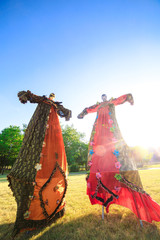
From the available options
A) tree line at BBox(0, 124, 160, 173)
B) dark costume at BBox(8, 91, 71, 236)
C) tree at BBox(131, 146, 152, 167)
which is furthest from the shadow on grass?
tree at BBox(131, 146, 152, 167)

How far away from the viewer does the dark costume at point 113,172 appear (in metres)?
2.27

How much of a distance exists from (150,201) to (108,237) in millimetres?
1099

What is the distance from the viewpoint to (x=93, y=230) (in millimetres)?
2154

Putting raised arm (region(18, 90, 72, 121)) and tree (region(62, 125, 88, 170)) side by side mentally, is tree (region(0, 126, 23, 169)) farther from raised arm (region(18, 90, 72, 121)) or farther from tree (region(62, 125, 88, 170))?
raised arm (region(18, 90, 72, 121))

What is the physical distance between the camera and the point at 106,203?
8.29 feet

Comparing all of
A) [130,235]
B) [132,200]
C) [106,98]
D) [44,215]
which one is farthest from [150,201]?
[106,98]

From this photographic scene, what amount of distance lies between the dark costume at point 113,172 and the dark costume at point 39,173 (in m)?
0.91

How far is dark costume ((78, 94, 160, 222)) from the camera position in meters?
2.27

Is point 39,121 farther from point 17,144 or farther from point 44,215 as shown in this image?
point 17,144

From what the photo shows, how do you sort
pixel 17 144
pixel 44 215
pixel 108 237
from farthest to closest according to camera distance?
pixel 17 144, pixel 44 215, pixel 108 237

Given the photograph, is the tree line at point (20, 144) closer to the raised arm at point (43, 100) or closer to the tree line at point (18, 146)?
the tree line at point (18, 146)

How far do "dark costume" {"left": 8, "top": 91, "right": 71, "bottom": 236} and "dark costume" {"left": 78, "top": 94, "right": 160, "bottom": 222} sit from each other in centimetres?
91

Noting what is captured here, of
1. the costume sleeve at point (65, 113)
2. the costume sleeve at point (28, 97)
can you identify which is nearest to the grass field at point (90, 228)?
the costume sleeve at point (65, 113)

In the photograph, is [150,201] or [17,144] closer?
[150,201]
